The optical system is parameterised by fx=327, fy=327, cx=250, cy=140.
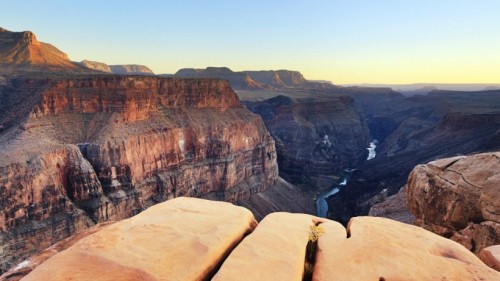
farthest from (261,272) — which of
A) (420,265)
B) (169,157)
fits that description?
(169,157)

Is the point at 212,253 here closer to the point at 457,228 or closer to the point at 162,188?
the point at 457,228

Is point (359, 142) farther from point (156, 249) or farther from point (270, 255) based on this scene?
point (156, 249)

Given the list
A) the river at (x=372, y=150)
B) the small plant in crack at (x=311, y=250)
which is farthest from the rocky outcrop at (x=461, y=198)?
the river at (x=372, y=150)

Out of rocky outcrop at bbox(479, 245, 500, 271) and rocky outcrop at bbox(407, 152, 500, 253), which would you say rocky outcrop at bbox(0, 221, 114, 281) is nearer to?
rocky outcrop at bbox(479, 245, 500, 271)

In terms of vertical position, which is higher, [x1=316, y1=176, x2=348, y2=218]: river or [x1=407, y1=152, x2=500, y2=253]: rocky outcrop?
[x1=407, y1=152, x2=500, y2=253]: rocky outcrop

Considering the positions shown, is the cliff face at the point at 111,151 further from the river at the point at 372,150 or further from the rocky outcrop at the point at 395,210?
the river at the point at 372,150

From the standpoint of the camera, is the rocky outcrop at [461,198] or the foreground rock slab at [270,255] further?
the rocky outcrop at [461,198]

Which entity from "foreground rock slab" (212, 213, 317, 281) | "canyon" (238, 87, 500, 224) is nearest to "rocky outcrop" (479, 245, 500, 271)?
"foreground rock slab" (212, 213, 317, 281)
